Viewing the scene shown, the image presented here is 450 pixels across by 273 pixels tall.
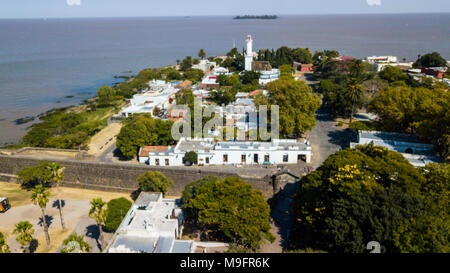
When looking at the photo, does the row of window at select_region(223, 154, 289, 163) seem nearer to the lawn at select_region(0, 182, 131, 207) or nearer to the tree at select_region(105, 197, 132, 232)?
the lawn at select_region(0, 182, 131, 207)

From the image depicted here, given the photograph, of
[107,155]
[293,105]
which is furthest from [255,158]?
[107,155]

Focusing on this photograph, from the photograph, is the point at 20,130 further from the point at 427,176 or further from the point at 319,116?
the point at 427,176

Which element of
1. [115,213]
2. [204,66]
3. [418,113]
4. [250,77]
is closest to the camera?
[115,213]

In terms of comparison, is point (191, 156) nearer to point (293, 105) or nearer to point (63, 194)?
point (63, 194)

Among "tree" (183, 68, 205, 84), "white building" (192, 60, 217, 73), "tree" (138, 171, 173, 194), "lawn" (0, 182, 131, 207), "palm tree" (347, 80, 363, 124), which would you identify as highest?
"white building" (192, 60, 217, 73)

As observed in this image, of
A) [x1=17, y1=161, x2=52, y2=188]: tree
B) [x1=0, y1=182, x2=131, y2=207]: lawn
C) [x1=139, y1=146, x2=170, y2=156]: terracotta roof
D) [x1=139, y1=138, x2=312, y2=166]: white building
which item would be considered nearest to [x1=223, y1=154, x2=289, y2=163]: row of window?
[x1=139, y1=138, x2=312, y2=166]: white building

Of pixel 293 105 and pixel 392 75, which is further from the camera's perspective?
pixel 392 75

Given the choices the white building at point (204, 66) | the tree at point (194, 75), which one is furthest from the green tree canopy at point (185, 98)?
the white building at point (204, 66)
